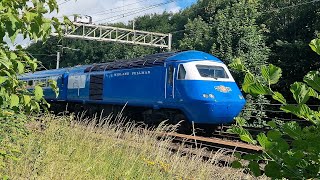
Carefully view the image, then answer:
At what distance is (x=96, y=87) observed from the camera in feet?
56.1

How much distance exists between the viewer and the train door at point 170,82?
41.2 feet

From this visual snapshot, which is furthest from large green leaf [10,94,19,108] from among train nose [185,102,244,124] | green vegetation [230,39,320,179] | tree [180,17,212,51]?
tree [180,17,212,51]

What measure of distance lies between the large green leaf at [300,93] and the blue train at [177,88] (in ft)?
31.9

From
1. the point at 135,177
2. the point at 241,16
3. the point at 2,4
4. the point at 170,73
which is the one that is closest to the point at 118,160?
the point at 135,177

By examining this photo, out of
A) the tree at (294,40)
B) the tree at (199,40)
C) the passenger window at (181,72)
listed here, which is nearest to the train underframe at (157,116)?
the passenger window at (181,72)

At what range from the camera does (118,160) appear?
527 cm

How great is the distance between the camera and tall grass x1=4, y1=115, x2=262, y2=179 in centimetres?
388

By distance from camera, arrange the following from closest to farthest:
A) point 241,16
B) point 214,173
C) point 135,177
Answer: point 135,177 < point 214,173 < point 241,16

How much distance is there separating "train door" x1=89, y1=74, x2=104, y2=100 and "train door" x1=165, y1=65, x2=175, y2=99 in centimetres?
471

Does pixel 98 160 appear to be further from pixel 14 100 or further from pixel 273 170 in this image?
pixel 273 170

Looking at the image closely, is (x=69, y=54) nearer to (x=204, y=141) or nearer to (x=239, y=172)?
(x=204, y=141)

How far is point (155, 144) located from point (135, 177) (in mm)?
1945

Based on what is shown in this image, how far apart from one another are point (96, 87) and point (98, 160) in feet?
41.0

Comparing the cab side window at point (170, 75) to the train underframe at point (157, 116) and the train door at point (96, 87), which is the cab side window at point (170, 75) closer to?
the train underframe at point (157, 116)
